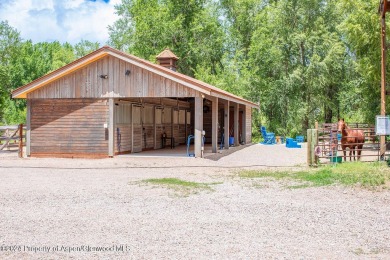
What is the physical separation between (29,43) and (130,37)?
32.8 meters

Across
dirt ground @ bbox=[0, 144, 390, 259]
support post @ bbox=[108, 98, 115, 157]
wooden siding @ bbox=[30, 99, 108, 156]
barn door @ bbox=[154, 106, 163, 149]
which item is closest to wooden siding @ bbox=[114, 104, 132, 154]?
support post @ bbox=[108, 98, 115, 157]

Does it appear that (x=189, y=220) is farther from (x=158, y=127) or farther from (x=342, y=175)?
(x=158, y=127)

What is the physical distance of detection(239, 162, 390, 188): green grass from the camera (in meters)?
10.1

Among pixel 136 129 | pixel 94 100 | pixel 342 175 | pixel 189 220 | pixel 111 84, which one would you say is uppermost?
pixel 111 84

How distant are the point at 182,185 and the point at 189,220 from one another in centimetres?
362

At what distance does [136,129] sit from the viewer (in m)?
19.7

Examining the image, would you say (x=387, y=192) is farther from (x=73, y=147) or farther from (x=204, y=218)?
(x=73, y=147)

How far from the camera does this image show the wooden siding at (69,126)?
17547mm

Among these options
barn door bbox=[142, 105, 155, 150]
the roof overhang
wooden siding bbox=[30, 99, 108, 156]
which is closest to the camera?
the roof overhang

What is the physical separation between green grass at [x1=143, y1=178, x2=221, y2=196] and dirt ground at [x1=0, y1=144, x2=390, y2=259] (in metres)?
0.17

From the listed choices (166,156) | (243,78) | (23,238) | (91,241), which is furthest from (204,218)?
(243,78)

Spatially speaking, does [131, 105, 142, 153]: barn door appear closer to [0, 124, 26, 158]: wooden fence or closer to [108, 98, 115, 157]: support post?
[108, 98, 115, 157]: support post

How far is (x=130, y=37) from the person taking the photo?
45.8 metres

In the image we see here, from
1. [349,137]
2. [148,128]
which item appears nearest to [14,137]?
[148,128]
